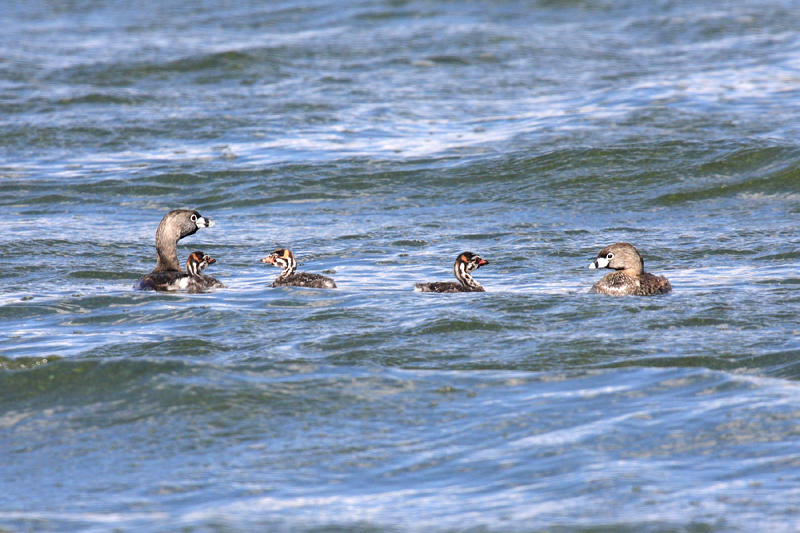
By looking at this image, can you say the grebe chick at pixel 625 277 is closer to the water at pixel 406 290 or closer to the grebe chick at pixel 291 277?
the water at pixel 406 290

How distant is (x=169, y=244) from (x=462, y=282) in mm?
3145

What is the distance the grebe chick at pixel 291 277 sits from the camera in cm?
1089

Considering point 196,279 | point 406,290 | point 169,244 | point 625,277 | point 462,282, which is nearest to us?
point 625,277

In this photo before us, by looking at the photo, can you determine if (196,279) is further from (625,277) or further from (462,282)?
(625,277)

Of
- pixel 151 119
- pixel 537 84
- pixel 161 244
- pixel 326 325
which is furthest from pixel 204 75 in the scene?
pixel 326 325

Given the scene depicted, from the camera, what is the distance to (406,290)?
10.9 m

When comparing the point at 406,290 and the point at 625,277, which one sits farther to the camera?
the point at 406,290

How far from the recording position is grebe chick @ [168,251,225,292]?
36.7 feet

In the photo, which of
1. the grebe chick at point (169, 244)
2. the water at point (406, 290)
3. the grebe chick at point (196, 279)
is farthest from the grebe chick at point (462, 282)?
the grebe chick at point (169, 244)

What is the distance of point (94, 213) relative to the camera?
15.1 metres

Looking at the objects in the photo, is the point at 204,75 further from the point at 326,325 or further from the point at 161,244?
the point at 326,325

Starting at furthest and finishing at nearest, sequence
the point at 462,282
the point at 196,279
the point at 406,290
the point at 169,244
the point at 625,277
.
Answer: the point at 169,244 < the point at 196,279 < the point at 406,290 < the point at 462,282 < the point at 625,277

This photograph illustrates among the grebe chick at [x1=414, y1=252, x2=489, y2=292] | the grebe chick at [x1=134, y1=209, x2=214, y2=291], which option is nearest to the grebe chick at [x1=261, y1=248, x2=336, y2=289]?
the grebe chick at [x1=414, y1=252, x2=489, y2=292]

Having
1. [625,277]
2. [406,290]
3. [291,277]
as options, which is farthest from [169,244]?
[625,277]
